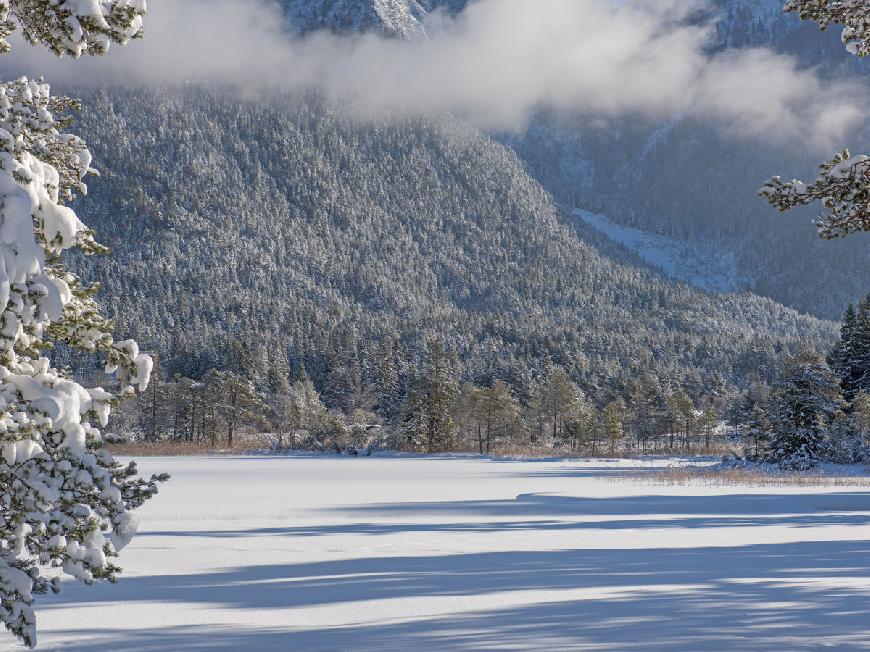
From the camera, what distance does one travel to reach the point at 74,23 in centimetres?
604

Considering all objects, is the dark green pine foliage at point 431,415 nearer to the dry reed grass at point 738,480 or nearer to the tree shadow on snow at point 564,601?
the dry reed grass at point 738,480

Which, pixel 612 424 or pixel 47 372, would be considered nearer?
pixel 47 372

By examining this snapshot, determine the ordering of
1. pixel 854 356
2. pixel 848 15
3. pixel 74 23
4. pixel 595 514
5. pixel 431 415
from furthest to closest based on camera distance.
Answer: pixel 431 415 → pixel 854 356 → pixel 595 514 → pixel 848 15 → pixel 74 23

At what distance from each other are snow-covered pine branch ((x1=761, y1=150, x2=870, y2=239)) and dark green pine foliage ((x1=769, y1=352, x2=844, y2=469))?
46.3 m

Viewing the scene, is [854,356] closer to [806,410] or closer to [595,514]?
[806,410]

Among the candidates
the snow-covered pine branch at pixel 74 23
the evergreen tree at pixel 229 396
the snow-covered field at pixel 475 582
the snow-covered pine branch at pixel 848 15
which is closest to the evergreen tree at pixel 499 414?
the evergreen tree at pixel 229 396

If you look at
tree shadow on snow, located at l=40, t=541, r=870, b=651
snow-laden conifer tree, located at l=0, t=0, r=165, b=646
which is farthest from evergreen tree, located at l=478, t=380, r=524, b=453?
snow-laden conifer tree, located at l=0, t=0, r=165, b=646

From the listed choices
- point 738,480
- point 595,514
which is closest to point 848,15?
point 595,514

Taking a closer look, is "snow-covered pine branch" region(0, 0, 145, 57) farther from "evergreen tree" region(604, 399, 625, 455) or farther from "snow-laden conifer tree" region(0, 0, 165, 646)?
"evergreen tree" region(604, 399, 625, 455)

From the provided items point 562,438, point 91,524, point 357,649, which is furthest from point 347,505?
point 562,438

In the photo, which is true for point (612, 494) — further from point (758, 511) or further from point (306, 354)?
point (306, 354)

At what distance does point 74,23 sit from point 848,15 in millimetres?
7168

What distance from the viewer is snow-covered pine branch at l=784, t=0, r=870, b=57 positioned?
852 centimetres

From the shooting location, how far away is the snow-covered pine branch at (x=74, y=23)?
20.0 feet
